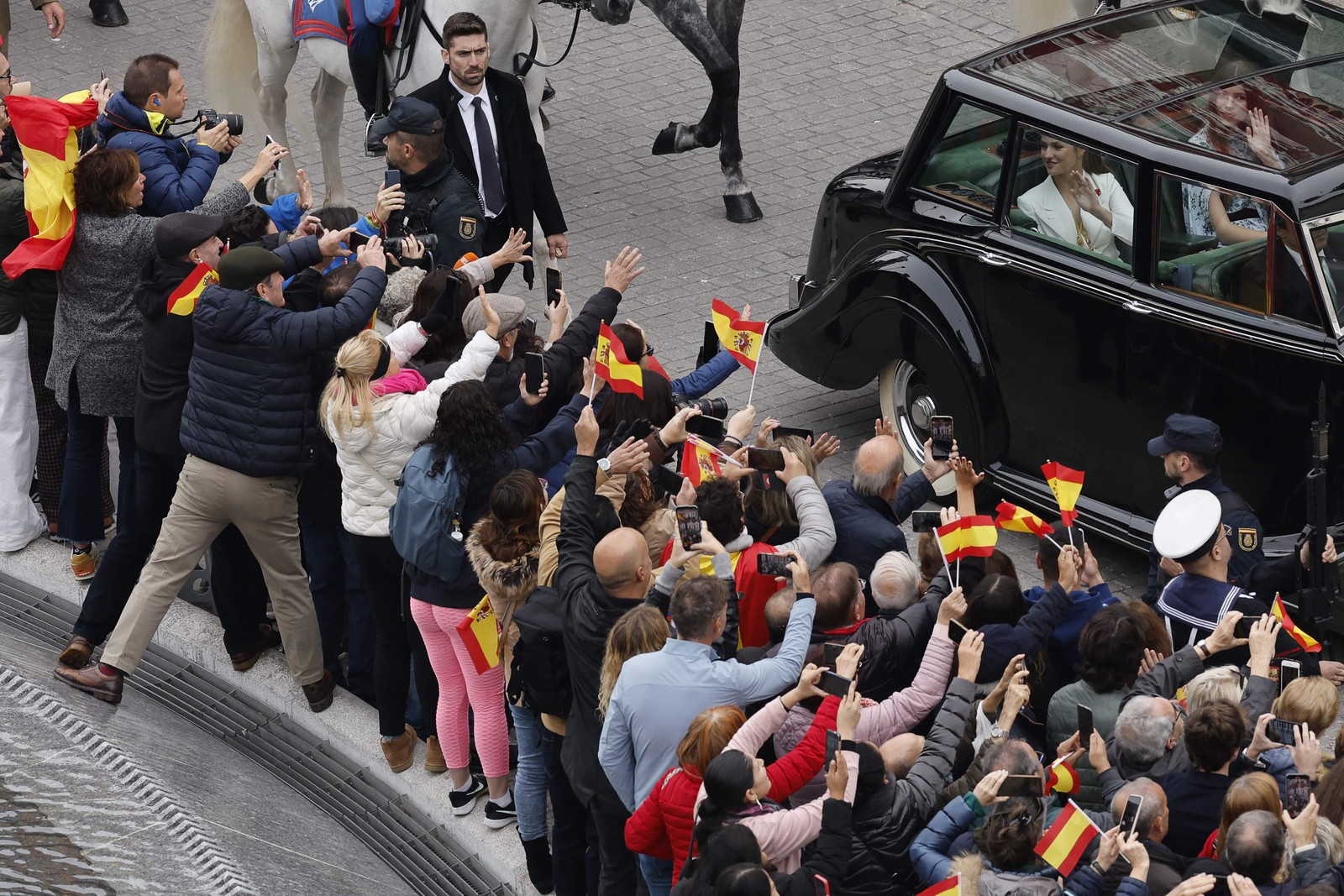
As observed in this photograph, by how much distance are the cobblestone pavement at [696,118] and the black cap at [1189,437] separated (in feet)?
8.08

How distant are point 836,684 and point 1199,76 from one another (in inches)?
151

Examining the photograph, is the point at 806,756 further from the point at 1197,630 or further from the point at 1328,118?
the point at 1328,118

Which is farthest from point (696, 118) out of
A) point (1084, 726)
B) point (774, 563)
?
point (1084, 726)

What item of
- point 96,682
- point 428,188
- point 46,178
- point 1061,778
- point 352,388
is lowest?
point 96,682

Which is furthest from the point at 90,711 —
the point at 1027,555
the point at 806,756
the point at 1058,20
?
the point at 1058,20

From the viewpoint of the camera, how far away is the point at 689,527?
548 centimetres

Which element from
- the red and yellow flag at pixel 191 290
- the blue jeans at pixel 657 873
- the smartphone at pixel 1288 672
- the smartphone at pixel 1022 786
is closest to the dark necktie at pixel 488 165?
the red and yellow flag at pixel 191 290

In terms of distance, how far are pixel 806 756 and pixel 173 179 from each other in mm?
4268

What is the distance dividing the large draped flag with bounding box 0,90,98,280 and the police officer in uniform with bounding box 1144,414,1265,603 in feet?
14.1

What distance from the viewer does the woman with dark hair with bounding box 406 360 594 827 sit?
620cm

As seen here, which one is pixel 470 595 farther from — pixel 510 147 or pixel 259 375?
pixel 510 147

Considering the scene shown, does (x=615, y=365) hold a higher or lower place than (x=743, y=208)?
higher

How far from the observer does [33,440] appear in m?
8.25

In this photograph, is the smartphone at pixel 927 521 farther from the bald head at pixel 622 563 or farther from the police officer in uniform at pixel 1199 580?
the bald head at pixel 622 563
